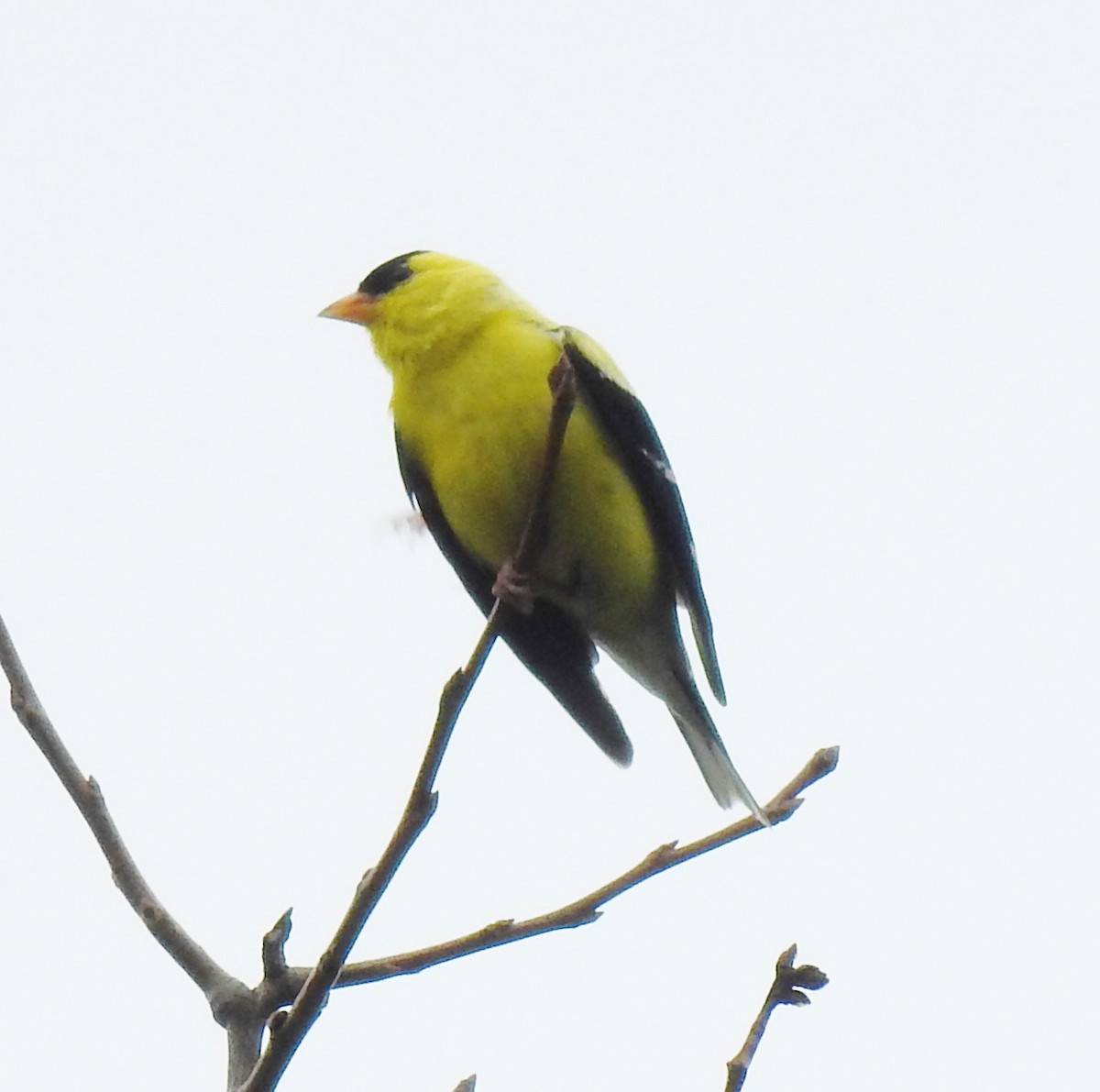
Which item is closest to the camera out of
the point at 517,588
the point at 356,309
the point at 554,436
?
the point at 554,436

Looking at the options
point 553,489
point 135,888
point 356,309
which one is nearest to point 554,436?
point 135,888

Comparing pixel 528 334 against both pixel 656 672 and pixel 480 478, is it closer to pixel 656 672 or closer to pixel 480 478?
pixel 480 478

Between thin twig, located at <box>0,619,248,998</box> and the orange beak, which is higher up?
the orange beak

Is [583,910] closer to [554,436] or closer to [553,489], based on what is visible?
[554,436]

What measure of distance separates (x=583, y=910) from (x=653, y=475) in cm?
257

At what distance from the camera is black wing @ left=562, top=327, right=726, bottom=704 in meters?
4.64

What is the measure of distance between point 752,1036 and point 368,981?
585 mm

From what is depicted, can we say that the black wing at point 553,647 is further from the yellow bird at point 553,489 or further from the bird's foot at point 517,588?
the bird's foot at point 517,588

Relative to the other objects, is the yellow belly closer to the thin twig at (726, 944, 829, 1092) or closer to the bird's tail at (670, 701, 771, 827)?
the bird's tail at (670, 701, 771, 827)

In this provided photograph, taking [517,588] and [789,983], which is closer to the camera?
[789,983]

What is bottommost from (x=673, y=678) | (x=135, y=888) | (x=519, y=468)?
(x=135, y=888)

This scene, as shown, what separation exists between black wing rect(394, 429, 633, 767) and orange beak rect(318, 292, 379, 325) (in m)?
0.53

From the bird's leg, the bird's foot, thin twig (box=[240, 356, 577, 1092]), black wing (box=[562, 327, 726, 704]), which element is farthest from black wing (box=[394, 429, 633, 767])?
thin twig (box=[240, 356, 577, 1092])

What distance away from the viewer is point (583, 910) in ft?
7.49
